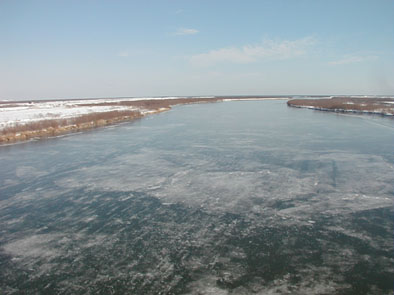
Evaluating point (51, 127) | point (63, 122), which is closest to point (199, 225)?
point (51, 127)

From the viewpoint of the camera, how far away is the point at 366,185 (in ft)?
22.9

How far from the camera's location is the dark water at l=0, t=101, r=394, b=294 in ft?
11.7

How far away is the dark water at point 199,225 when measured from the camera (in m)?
3.57

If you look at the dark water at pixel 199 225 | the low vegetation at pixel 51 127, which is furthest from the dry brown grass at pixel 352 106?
the low vegetation at pixel 51 127

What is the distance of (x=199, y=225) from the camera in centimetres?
500

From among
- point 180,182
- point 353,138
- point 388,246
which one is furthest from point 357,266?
point 353,138

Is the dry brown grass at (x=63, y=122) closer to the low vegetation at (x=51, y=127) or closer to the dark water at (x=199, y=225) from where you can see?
the low vegetation at (x=51, y=127)

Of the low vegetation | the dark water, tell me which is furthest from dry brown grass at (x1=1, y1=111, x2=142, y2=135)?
the dark water

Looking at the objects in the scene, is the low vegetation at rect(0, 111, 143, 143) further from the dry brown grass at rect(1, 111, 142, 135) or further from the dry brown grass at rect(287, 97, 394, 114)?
the dry brown grass at rect(287, 97, 394, 114)

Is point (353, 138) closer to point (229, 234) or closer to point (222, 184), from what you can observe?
point (222, 184)

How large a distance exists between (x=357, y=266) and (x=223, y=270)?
6.01 feet

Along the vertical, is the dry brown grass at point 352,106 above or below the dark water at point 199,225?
above

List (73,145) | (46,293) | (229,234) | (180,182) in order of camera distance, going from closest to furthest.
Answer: (46,293) < (229,234) < (180,182) < (73,145)

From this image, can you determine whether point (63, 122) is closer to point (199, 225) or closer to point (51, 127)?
point (51, 127)
